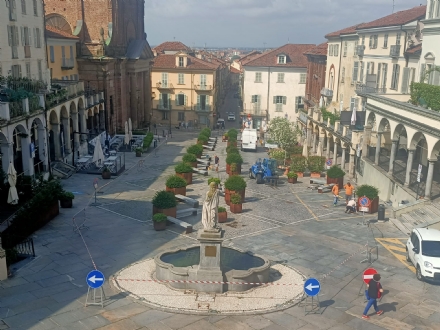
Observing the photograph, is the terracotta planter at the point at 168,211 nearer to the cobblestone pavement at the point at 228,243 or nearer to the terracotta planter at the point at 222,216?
the cobblestone pavement at the point at 228,243

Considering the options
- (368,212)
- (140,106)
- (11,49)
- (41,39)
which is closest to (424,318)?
(368,212)

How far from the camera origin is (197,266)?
53.9ft

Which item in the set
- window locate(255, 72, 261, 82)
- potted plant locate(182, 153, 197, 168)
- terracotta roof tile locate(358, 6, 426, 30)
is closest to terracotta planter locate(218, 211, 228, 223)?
potted plant locate(182, 153, 197, 168)

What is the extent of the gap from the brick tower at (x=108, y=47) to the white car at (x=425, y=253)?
130ft

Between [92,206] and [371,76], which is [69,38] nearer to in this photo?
[92,206]

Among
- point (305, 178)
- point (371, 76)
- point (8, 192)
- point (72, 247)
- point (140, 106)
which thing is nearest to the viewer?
point (72, 247)

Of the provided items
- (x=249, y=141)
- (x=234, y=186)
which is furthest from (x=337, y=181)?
(x=249, y=141)

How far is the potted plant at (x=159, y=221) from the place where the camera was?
22.5 metres

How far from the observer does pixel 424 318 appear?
48.3 ft

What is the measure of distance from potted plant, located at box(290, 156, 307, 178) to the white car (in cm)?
1823

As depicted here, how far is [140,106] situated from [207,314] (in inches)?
2097

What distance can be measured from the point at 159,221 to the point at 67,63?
3042 cm

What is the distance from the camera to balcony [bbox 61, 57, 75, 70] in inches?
1825

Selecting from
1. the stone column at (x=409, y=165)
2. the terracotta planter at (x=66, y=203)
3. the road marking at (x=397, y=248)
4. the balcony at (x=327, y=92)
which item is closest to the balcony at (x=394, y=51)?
→ the stone column at (x=409, y=165)
